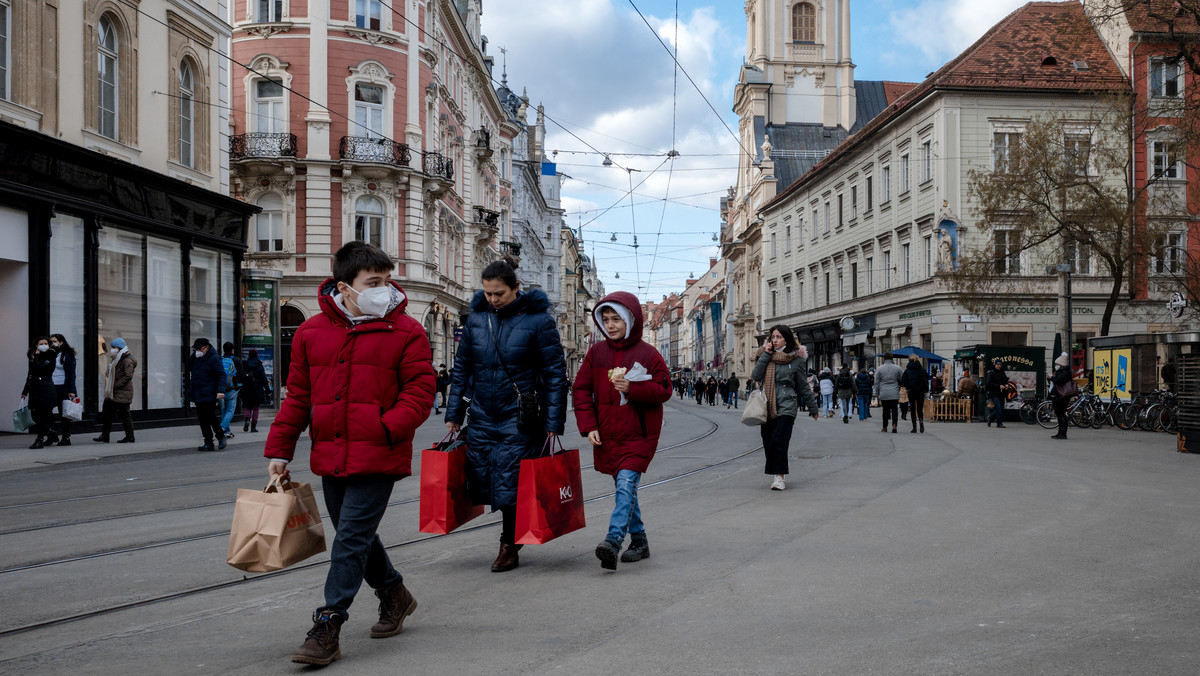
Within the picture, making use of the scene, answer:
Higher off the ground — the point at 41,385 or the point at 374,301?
the point at 374,301

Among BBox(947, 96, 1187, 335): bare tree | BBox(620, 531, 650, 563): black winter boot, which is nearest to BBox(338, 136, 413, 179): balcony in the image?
BBox(947, 96, 1187, 335): bare tree

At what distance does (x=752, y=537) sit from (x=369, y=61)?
3146 cm

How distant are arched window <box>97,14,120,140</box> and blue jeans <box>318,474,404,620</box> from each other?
61.5ft

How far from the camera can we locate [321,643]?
4.41 meters

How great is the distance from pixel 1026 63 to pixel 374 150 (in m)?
24.6

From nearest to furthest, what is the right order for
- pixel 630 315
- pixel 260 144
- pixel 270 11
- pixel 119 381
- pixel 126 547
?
pixel 630 315 < pixel 126 547 < pixel 119 381 < pixel 260 144 < pixel 270 11

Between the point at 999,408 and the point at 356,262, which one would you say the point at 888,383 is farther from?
the point at 356,262

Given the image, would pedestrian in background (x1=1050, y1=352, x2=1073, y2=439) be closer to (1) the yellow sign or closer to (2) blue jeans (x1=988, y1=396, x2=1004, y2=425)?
(2) blue jeans (x1=988, y1=396, x2=1004, y2=425)

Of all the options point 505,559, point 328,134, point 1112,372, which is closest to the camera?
point 505,559

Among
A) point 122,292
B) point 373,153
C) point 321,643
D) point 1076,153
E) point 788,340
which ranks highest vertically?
point 373,153

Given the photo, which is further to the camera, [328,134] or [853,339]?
[853,339]

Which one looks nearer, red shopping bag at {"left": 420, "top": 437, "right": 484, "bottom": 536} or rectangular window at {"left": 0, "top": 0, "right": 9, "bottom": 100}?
red shopping bag at {"left": 420, "top": 437, "right": 484, "bottom": 536}

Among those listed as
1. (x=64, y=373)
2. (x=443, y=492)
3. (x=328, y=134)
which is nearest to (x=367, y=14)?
(x=328, y=134)

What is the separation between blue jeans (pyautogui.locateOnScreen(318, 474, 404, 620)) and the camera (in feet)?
14.8
